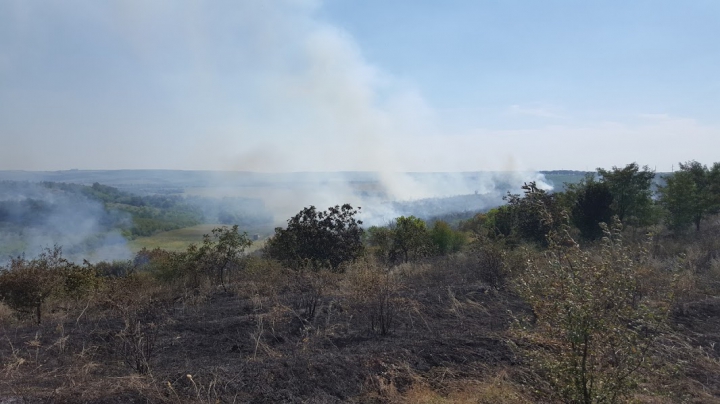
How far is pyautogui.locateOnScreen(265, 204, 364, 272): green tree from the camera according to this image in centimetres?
1332

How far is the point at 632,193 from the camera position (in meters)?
16.6

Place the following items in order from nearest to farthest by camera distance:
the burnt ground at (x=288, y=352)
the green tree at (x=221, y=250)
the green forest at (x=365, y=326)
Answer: the green forest at (x=365, y=326) → the burnt ground at (x=288, y=352) → the green tree at (x=221, y=250)

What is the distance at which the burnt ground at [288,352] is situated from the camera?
15.3 feet

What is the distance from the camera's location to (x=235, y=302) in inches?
375

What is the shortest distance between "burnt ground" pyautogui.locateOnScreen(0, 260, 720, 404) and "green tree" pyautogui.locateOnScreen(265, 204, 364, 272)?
13.1 ft

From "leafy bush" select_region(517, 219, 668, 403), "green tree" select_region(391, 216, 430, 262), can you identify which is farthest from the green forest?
"green tree" select_region(391, 216, 430, 262)

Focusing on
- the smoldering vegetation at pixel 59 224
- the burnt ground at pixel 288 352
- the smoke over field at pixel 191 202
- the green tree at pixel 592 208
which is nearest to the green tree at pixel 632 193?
the green tree at pixel 592 208

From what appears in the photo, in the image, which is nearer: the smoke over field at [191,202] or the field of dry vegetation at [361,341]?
the field of dry vegetation at [361,341]

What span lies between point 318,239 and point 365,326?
6.14m

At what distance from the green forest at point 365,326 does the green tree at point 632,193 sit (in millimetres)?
2211

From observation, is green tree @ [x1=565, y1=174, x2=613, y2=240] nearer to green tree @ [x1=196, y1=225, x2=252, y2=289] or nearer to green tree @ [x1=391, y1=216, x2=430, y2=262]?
green tree @ [x1=391, y1=216, x2=430, y2=262]

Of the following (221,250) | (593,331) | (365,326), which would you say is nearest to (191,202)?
(221,250)

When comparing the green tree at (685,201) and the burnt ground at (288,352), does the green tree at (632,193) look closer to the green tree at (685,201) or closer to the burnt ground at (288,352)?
the green tree at (685,201)

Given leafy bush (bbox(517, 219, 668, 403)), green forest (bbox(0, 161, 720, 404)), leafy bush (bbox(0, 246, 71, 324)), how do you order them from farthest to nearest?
leafy bush (bbox(0, 246, 71, 324)), green forest (bbox(0, 161, 720, 404)), leafy bush (bbox(517, 219, 668, 403))
